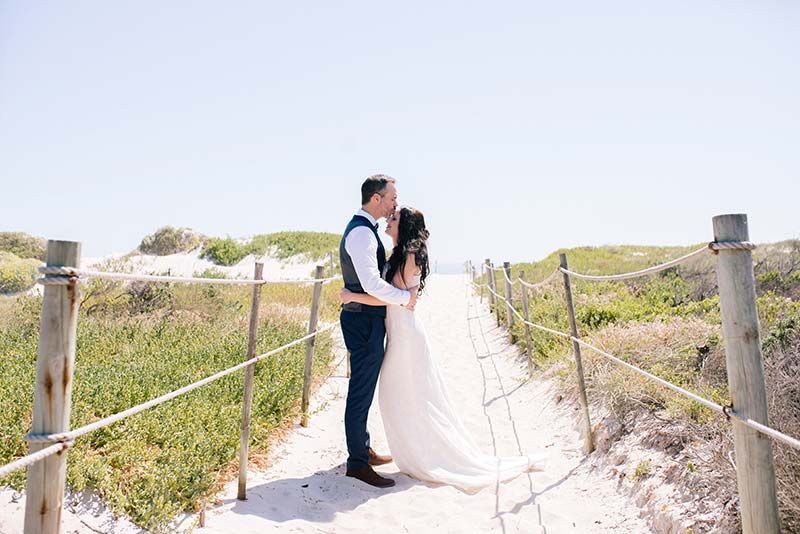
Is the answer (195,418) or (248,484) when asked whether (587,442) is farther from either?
(195,418)

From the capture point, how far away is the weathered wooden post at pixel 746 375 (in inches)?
93.8

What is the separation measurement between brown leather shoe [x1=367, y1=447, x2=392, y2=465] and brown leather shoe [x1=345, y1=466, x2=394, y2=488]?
0.95 ft

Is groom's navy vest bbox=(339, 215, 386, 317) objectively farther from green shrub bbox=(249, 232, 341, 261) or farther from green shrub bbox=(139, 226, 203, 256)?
green shrub bbox=(139, 226, 203, 256)

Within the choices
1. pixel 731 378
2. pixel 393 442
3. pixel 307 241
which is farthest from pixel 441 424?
pixel 307 241

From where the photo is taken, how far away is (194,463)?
3.75 m

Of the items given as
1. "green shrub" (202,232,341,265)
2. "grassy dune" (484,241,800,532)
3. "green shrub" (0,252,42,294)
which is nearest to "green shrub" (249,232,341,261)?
"green shrub" (202,232,341,265)

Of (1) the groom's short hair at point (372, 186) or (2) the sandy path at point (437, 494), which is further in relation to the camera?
(1) the groom's short hair at point (372, 186)

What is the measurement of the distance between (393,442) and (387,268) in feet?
4.32

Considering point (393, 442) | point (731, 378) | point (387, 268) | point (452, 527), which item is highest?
point (387, 268)

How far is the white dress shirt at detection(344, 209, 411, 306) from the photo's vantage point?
3979 millimetres

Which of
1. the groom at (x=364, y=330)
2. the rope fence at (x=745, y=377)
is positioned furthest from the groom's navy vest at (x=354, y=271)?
the rope fence at (x=745, y=377)

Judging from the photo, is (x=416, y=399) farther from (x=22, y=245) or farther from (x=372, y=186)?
(x=22, y=245)

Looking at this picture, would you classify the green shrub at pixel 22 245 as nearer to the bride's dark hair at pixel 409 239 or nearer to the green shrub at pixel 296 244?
the green shrub at pixel 296 244

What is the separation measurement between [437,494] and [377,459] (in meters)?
0.73
